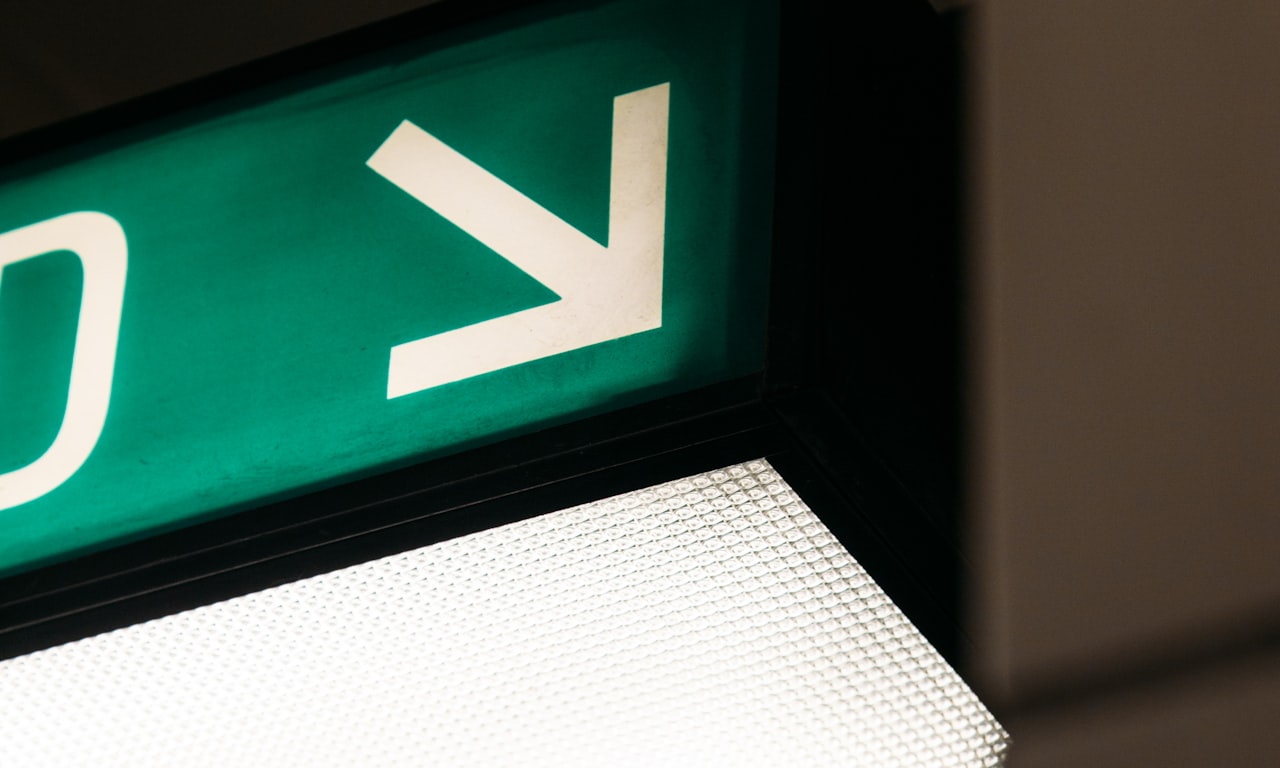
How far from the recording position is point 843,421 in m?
0.84

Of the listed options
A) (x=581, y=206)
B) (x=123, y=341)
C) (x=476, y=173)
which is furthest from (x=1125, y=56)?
(x=123, y=341)

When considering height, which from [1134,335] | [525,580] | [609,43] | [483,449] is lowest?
[525,580]

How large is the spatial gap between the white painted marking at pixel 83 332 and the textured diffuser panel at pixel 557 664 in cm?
13

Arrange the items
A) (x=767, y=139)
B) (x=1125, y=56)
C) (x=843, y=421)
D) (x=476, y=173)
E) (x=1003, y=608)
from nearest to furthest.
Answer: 1. (x=1003, y=608)
2. (x=1125, y=56)
3. (x=843, y=421)
4. (x=767, y=139)
5. (x=476, y=173)

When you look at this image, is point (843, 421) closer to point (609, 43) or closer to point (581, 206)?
point (581, 206)

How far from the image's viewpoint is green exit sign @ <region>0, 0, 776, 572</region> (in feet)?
3.04

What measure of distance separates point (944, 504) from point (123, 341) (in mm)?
631

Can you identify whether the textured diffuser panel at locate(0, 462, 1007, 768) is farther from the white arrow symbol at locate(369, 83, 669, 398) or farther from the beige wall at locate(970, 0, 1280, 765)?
the beige wall at locate(970, 0, 1280, 765)

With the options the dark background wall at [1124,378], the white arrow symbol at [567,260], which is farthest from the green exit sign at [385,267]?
the dark background wall at [1124,378]

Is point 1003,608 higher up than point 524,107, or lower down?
lower down

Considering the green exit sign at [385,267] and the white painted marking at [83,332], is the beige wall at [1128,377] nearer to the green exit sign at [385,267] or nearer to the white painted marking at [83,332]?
the green exit sign at [385,267]

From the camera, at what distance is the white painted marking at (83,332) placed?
109cm

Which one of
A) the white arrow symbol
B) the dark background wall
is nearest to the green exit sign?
the white arrow symbol

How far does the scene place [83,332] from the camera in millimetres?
1151
